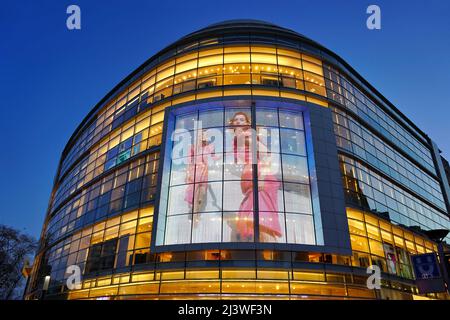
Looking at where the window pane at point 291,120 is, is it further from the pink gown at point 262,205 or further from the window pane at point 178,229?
the window pane at point 178,229

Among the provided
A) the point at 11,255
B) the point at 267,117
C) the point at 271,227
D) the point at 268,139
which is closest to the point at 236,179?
the point at 271,227

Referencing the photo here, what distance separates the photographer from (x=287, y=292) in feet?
65.3

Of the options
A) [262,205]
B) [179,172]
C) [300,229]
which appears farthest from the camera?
[179,172]

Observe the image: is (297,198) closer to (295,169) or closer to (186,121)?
(295,169)

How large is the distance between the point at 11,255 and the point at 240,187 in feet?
131

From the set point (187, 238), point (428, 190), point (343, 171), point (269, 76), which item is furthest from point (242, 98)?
point (428, 190)

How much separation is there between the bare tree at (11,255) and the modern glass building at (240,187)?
9.42m

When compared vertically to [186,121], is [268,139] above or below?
below

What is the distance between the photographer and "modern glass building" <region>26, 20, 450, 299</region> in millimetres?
20781

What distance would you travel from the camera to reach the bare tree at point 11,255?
1693 inches

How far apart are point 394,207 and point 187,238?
20999 millimetres

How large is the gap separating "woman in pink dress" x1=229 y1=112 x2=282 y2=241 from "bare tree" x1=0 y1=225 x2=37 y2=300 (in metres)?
38.0

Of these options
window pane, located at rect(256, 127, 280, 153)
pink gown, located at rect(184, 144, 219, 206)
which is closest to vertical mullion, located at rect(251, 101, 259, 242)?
window pane, located at rect(256, 127, 280, 153)

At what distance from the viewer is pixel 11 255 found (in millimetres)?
44375
